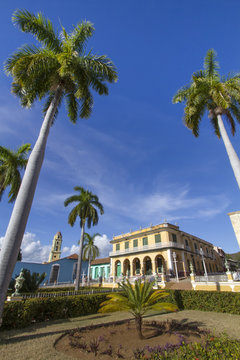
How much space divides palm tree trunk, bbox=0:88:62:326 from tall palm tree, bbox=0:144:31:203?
907cm

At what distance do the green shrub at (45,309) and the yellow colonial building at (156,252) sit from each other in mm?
14748

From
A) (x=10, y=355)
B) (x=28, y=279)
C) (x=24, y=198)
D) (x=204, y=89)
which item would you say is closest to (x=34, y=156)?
(x=24, y=198)

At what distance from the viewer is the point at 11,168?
13758 mm

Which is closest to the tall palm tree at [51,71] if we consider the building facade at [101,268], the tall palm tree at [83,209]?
the tall palm tree at [83,209]

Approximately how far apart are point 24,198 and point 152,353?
5.09m

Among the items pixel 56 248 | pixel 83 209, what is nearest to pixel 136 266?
pixel 83 209

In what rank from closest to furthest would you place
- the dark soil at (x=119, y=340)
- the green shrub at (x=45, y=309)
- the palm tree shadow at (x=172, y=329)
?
the dark soil at (x=119, y=340), the palm tree shadow at (x=172, y=329), the green shrub at (x=45, y=309)

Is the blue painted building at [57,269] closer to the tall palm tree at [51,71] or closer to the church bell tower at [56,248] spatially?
the church bell tower at [56,248]

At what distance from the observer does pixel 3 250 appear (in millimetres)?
4562

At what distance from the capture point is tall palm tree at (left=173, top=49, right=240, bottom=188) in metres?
9.58

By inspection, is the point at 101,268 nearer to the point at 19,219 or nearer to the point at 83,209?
the point at 83,209

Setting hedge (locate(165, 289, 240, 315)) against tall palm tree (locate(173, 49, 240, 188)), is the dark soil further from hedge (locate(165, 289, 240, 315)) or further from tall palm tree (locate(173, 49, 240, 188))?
tall palm tree (locate(173, 49, 240, 188))

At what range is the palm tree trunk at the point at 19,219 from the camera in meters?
4.41

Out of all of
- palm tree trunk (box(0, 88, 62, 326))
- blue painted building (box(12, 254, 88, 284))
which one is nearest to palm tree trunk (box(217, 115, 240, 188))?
palm tree trunk (box(0, 88, 62, 326))
